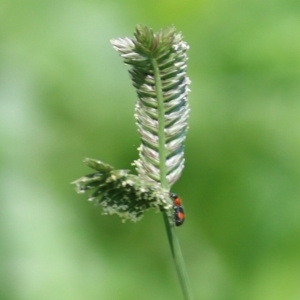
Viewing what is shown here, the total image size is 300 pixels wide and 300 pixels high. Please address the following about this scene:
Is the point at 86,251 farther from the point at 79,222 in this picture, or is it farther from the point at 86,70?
the point at 86,70

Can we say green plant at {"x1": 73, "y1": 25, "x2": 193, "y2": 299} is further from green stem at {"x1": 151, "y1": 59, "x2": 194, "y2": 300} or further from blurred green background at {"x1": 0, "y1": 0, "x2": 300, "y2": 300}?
blurred green background at {"x1": 0, "y1": 0, "x2": 300, "y2": 300}

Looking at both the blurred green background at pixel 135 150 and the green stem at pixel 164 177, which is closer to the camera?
the green stem at pixel 164 177

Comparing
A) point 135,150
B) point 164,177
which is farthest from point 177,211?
point 135,150

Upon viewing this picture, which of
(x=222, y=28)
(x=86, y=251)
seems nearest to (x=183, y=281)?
(x=86, y=251)

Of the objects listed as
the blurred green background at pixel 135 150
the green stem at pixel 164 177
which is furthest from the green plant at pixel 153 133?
the blurred green background at pixel 135 150

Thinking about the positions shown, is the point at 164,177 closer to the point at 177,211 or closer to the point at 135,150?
the point at 177,211

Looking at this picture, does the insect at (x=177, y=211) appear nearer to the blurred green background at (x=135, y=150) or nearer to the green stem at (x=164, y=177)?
the green stem at (x=164, y=177)
